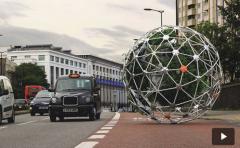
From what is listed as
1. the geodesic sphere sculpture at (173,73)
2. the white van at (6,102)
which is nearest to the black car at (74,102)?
the white van at (6,102)

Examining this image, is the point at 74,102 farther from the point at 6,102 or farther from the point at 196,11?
the point at 196,11

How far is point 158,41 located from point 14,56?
174 m

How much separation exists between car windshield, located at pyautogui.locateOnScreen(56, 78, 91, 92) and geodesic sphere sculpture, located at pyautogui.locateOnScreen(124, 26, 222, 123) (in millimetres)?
5702

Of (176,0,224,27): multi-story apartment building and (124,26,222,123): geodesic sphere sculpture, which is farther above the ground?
(176,0,224,27): multi-story apartment building

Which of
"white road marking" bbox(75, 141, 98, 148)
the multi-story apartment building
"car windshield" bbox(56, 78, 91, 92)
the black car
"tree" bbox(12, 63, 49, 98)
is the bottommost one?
"white road marking" bbox(75, 141, 98, 148)

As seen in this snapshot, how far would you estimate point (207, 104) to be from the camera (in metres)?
22.0

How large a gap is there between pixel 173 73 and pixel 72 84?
24.4ft

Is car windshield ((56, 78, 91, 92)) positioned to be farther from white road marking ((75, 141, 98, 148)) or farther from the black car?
white road marking ((75, 141, 98, 148))

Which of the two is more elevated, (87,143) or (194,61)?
(194,61)

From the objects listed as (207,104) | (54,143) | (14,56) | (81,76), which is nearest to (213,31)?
(81,76)

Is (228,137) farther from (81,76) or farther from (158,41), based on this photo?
(81,76)

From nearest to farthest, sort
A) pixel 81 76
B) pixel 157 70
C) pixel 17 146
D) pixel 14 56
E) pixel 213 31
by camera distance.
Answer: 1. pixel 17 146
2. pixel 157 70
3. pixel 81 76
4. pixel 213 31
5. pixel 14 56

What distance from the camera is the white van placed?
81.3 feet
